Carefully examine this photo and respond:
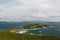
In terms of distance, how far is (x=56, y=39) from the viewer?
1460 inches

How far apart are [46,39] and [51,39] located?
115 centimetres

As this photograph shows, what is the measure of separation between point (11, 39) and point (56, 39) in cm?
1035

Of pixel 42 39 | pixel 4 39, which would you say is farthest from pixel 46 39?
pixel 4 39

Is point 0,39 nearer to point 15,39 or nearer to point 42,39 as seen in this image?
point 15,39

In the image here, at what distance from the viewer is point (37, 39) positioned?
3672 centimetres

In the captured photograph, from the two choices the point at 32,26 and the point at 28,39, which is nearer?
the point at 28,39

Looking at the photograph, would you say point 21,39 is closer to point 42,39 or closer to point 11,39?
point 11,39

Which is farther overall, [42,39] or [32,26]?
[32,26]

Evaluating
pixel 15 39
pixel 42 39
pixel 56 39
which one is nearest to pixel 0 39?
pixel 15 39

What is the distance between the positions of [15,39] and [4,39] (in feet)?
7.92

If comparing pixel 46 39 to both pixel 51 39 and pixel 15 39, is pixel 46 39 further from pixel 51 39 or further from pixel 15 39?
pixel 15 39

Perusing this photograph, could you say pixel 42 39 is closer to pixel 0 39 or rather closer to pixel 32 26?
pixel 0 39

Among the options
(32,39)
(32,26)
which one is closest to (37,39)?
(32,39)

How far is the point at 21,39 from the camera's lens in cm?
3562
